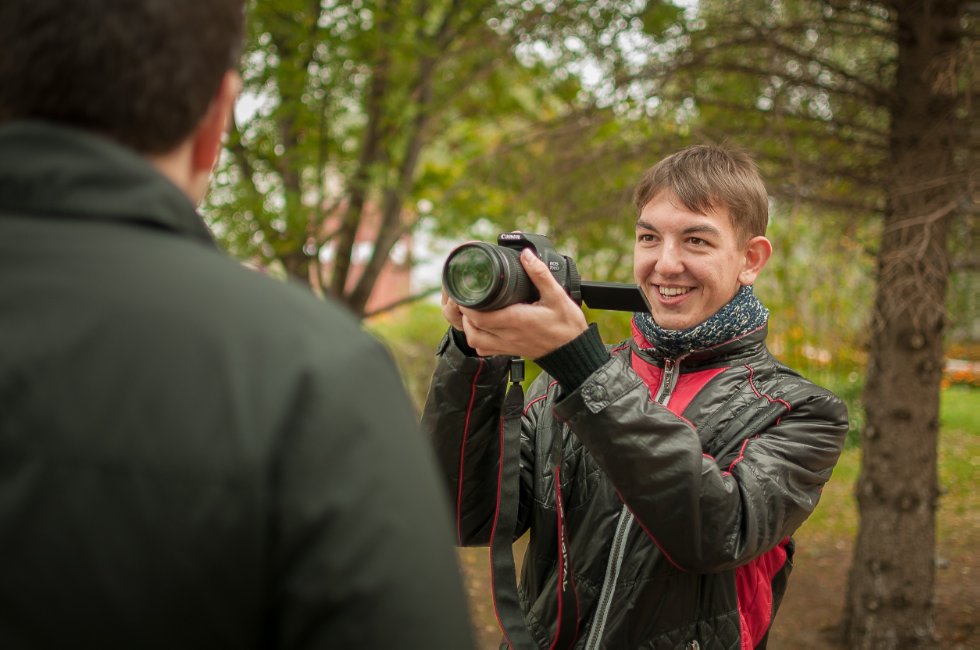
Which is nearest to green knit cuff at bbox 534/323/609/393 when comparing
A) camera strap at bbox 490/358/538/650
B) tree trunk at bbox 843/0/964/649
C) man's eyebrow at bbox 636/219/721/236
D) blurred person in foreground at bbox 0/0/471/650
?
camera strap at bbox 490/358/538/650

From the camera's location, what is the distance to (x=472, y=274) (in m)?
1.63

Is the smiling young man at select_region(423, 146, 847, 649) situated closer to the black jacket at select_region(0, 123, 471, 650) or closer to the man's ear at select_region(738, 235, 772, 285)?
the man's ear at select_region(738, 235, 772, 285)

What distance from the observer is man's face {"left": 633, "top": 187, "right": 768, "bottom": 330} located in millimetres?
2010

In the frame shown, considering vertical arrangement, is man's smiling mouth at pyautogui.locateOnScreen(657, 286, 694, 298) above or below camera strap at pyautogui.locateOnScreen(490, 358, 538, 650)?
above

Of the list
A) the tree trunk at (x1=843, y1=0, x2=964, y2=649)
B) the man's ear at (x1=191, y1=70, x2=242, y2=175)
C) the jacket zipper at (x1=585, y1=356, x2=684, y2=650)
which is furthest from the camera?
the tree trunk at (x1=843, y1=0, x2=964, y2=649)

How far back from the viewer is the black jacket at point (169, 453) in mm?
763

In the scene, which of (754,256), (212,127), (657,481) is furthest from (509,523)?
(212,127)

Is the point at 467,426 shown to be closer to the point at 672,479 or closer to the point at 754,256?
the point at 672,479

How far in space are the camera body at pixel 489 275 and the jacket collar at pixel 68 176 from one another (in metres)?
0.81

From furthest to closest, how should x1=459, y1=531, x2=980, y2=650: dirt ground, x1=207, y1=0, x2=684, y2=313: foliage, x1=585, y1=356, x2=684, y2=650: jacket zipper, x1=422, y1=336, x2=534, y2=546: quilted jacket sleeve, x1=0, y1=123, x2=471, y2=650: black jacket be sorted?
x1=459, y1=531, x2=980, y2=650: dirt ground < x1=207, y1=0, x2=684, y2=313: foliage < x1=422, y1=336, x2=534, y2=546: quilted jacket sleeve < x1=585, y1=356, x2=684, y2=650: jacket zipper < x1=0, y1=123, x2=471, y2=650: black jacket

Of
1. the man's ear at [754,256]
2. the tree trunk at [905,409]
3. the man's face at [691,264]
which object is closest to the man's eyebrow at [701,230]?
the man's face at [691,264]

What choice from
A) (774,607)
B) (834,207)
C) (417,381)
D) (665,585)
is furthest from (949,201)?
(417,381)

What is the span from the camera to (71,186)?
813 mm

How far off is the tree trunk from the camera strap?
300cm
